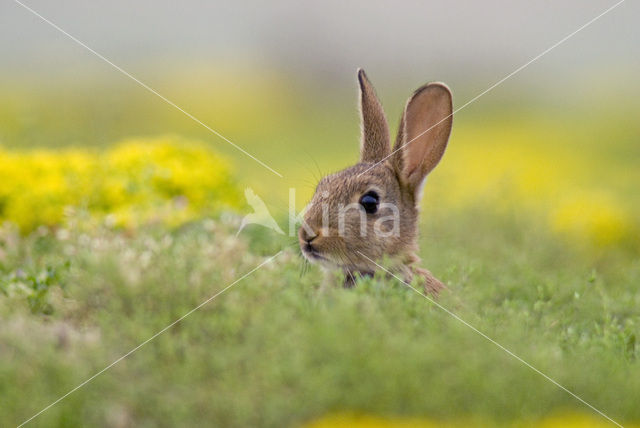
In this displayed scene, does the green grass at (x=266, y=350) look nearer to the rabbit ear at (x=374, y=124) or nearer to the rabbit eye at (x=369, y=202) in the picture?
the rabbit eye at (x=369, y=202)

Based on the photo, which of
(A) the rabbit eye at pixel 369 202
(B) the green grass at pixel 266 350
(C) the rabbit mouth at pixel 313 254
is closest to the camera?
(B) the green grass at pixel 266 350

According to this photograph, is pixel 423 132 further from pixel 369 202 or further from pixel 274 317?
pixel 274 317

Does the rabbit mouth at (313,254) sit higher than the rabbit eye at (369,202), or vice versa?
the rabbit eye at (369,202)

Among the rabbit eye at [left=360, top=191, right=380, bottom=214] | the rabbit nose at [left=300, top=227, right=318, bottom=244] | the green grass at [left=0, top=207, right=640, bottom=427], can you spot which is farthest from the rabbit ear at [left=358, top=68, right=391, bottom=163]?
the green grass at [left=0, top=207, right=640, bottom=427]

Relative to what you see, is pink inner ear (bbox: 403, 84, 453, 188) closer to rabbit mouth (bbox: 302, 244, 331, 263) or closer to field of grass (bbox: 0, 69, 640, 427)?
field of grass (bbox: 0, 69, 640, 427)

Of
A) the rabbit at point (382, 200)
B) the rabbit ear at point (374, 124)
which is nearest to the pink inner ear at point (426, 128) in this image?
the rabbit at point (382, 200)

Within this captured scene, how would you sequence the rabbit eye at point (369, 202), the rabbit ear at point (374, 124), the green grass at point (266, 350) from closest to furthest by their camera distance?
the green grass at point (266, 350)
the rabbit eye at point (369, 202)
the rabbit ear at point (374, 124)

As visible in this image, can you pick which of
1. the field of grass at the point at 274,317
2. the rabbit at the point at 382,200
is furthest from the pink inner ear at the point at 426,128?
the field of grass at the point at 274,317

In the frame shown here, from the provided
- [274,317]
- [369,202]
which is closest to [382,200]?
[369,202]

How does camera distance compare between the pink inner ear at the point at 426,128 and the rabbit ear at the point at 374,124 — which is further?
the rabbit ear at the point at 374,124
